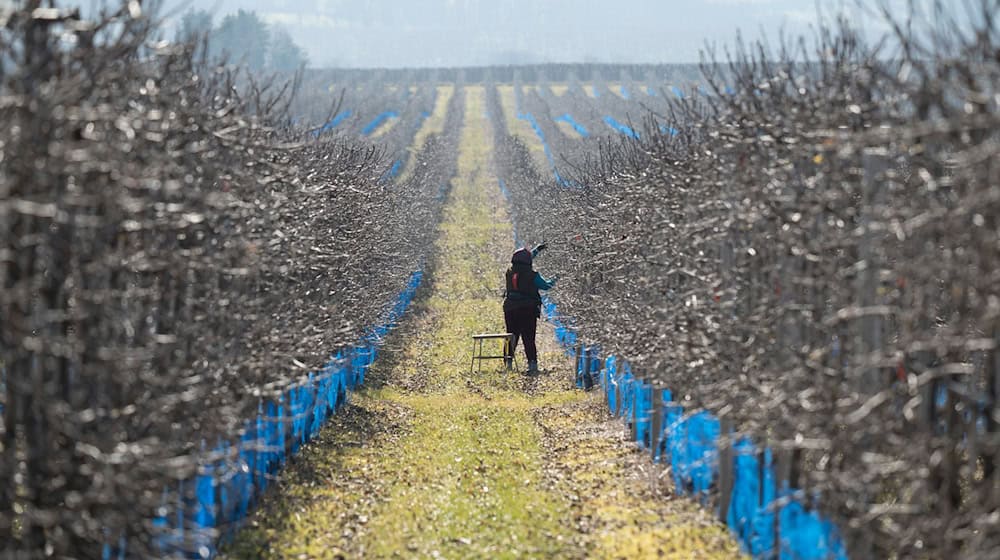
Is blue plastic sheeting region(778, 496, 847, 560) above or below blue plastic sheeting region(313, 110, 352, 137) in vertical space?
below

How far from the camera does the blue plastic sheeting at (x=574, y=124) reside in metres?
82.6

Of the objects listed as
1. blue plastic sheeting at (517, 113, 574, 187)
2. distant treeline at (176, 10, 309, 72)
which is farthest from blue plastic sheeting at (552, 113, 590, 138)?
distant treeline at (176, 10, 309, 72)

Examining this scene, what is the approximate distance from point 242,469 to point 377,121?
8383 cm

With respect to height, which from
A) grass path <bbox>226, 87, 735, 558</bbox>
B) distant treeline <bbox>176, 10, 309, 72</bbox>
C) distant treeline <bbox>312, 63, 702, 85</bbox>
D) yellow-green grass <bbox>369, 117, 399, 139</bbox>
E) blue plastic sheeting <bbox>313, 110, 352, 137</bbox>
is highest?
distant treeline <bbox>176, 10, 309, 72</bbox>

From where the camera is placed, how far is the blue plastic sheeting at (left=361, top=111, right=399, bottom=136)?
86.9m

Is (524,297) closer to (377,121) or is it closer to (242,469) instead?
(242,469)

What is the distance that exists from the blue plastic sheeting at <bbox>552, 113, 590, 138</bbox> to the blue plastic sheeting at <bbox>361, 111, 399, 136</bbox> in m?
13.1

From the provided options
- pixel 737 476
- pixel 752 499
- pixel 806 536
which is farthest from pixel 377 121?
pixel 806 536

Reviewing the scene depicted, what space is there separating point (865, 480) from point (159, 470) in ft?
15.3

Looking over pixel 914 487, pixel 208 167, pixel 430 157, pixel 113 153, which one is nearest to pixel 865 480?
pixel 914 487

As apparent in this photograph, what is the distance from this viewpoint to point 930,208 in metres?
8.09

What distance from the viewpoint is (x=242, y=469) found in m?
12.1

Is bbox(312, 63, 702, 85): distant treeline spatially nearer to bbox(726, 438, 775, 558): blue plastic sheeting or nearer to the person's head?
the person's head

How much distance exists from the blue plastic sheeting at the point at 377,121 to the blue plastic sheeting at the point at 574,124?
13118mm
